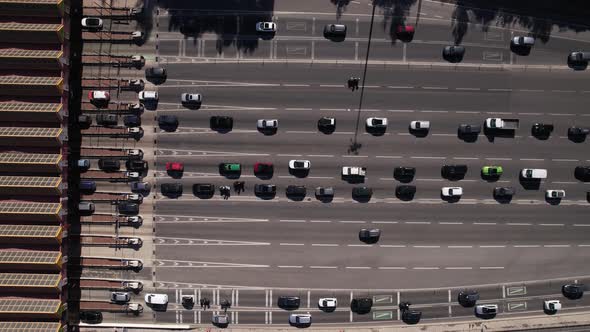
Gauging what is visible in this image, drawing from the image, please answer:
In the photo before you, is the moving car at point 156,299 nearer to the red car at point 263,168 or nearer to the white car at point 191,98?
the red car at point 263,168

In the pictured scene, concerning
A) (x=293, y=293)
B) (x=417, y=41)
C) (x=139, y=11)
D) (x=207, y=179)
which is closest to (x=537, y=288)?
(x=293, y=293)

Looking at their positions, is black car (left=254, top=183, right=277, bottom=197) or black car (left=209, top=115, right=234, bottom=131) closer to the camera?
black car (left=209, top=115, right=234, bottom=131)

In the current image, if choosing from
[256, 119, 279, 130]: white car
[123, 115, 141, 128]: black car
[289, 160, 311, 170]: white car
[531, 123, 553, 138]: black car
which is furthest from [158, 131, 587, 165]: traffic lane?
[531, 123, 553, 138]: black car

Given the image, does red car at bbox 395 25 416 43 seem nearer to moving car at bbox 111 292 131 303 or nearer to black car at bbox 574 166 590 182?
black car at bbox 574 166 590 182

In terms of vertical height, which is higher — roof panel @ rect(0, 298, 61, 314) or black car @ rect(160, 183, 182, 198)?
black car @ rect(160, 183, 182, 198)

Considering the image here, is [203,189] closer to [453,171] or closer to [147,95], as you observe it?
[147,95]

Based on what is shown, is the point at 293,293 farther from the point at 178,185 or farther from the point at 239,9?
the point at 239,9

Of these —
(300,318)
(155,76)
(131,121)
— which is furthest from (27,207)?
(300,318)
